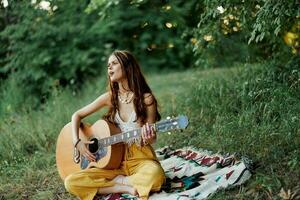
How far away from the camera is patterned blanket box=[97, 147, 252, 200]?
4094mm

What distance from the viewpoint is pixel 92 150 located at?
4602mm

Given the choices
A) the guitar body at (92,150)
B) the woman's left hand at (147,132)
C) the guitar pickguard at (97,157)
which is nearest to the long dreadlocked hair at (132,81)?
the guitar body at (92,150)

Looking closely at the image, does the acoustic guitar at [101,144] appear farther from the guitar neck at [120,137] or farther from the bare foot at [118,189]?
the bare foot at [118,189]

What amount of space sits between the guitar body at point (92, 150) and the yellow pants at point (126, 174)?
0.06 meters

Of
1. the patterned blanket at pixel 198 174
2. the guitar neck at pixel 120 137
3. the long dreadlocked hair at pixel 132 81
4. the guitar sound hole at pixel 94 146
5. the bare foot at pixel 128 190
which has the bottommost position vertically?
the patterned blanket at pixel 198 174

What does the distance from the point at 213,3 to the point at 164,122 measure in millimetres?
1551

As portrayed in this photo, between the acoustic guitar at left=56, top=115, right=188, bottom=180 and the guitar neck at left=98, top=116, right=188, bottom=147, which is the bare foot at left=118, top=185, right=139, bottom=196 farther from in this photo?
the guitar neck at left=98, top=116, right=188, bottom=147

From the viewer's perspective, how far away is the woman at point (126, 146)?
437 cm

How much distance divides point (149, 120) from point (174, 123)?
461mm

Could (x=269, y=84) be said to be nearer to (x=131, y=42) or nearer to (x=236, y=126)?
(x=236, y=126)

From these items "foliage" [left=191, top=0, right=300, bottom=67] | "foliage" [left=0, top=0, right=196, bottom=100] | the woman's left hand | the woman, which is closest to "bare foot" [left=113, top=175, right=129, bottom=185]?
the woman

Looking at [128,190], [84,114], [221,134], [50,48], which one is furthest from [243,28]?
[50,48]

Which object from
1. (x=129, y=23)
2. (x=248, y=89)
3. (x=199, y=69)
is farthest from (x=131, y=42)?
(x=248, y=89)

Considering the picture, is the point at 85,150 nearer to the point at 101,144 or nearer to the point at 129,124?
the point at 101,144
